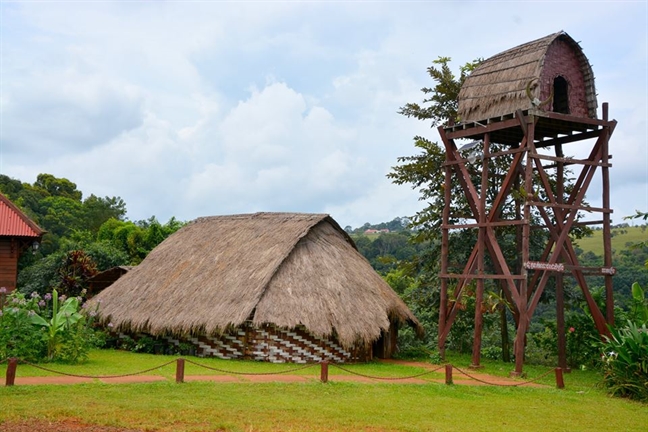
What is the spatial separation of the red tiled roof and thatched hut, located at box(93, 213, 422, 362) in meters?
3.97

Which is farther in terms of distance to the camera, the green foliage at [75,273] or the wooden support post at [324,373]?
the green foliage at [75,273]

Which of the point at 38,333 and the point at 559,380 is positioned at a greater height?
the point at 38,333

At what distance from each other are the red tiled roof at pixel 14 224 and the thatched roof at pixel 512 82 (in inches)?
558

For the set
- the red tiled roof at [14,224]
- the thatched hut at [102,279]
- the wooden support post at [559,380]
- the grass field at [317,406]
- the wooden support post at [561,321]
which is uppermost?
the red tiled roof at [14,224]

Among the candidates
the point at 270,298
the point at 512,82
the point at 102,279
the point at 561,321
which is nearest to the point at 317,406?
the point at 270,298

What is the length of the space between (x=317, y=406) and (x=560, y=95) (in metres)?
10.9

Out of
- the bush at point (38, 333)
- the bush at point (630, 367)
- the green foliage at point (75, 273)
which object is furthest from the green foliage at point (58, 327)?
the bush at point (630, 367)

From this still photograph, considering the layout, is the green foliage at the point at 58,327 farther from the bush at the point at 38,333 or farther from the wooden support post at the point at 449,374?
the wooden support post at the point at 449,374

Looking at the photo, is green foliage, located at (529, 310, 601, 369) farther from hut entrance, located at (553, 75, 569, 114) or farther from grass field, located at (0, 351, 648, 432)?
hut entrance, located at (553, 75, 569, 114)

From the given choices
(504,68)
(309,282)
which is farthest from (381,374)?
(504,68)

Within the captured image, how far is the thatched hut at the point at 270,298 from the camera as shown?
1597 cm

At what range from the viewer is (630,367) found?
1332 centimetres

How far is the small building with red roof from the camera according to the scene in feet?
72.6

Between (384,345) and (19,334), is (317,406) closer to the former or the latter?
(19,334)
